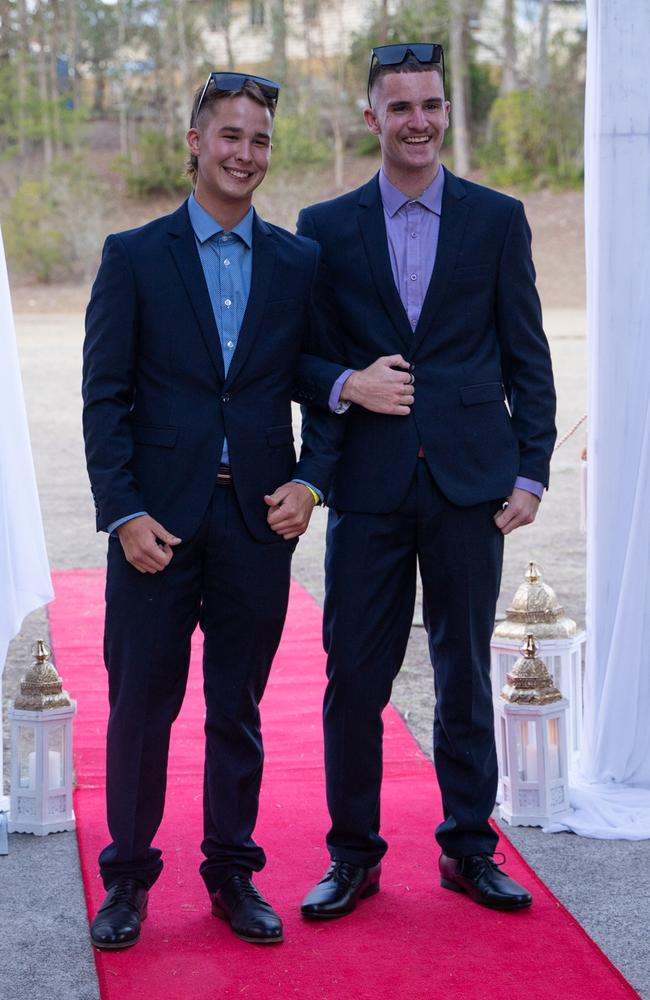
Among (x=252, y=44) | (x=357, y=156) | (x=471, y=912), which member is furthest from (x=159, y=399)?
(x=252, y=44)

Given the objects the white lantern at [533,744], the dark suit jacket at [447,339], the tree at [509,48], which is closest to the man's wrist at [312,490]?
the dark suit jacket at [447,339]

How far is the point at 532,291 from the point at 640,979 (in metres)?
1.52

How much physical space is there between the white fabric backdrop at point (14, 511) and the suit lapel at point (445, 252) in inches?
49.0

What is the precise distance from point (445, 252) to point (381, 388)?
35cm

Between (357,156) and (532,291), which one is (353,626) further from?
(357,156)

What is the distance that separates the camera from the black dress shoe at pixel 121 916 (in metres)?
3.08

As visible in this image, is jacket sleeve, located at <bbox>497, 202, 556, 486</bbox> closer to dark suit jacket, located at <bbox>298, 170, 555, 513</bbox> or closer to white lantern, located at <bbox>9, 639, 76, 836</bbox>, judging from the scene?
dark suit jacket, located at <bbox>298, 170, 555, 513</bbox>

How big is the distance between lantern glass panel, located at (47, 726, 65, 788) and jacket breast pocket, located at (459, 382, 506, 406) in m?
1.52

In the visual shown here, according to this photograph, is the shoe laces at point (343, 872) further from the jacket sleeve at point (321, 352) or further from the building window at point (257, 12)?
the building window at point (257, 12)

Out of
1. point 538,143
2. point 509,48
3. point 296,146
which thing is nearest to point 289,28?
point 509,48

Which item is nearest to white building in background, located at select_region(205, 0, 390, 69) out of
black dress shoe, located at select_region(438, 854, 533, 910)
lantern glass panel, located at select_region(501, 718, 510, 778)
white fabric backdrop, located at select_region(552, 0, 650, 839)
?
white fabric backdrop, located at select_region(552, 0, 650, 839)

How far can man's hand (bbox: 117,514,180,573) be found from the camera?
2980 mm

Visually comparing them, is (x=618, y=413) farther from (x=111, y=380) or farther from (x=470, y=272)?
(x=111, y=380)

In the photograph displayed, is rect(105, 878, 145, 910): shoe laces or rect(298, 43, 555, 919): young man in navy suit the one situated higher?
rect(298, 43, 555, 919): young man in navy suit
